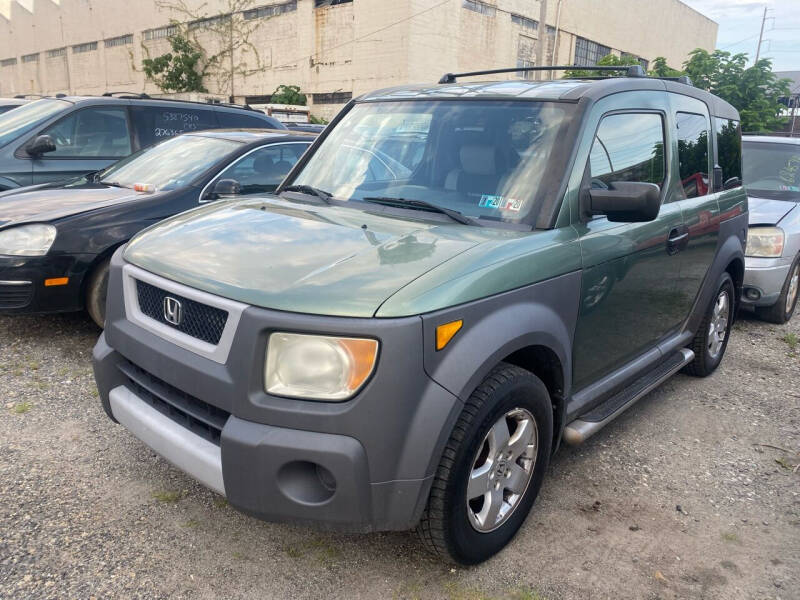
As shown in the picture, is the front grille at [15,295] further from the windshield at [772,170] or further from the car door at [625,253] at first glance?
the windshield at [772,170]

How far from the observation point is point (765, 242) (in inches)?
235

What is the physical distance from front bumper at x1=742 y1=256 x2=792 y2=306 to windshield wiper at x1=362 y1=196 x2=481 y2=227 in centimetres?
416

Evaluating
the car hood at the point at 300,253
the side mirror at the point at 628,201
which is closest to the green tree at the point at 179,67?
the car hood at the point at 300,253

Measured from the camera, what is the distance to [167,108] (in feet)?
22.9

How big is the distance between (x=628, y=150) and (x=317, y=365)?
7.01ft

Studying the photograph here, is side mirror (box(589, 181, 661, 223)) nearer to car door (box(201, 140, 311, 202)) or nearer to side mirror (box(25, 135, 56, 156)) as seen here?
car door (box(201, 140, 311, 202))

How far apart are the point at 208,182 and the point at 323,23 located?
32740 millimetres

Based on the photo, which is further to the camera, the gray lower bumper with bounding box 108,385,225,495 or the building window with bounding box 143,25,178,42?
the building window with bounding box 143,25,178,42

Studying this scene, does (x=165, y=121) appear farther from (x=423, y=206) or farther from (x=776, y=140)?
(x=776, y=140)

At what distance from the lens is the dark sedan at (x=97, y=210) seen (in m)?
4.22

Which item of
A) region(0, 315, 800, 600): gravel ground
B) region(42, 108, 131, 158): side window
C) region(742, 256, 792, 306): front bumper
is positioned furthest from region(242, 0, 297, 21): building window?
region(0, 315, 800, 600): gravel ground

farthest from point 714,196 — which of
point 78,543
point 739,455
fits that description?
point 78,543

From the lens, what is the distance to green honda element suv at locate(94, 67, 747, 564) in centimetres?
207

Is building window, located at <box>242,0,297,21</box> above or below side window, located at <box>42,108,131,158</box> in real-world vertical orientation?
above
